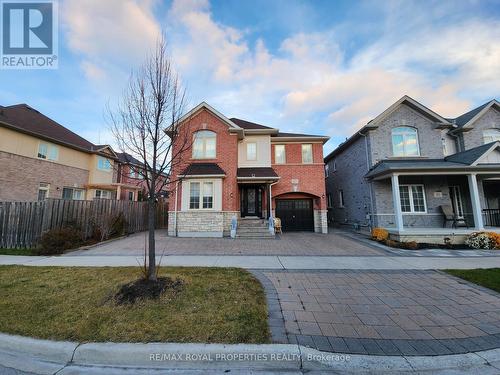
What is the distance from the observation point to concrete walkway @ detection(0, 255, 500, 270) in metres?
7.14

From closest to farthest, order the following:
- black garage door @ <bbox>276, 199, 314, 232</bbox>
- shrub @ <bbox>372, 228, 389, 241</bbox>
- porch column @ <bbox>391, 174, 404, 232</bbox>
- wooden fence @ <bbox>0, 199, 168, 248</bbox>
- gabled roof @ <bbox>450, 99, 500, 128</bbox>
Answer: wooden fence @ <bbox>0, 199, 168, 248</bbox> < porch column @ <bbox>391, 174, 404, 232</bbox> < shrub @ <bbox>372, 228, 389, 241</bbox> < gabled roof @ <bbox>450, 99, 500, 128</bbox> < black garage door @ <bbox>276, 199, 314, 232</bbox>

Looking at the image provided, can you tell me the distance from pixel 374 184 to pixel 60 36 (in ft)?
58.0

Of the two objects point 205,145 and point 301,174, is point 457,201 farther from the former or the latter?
point 205,145

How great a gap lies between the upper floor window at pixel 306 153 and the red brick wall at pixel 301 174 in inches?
9.6

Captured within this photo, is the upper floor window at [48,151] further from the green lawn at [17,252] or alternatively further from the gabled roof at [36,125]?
the green lawn at [17,252]

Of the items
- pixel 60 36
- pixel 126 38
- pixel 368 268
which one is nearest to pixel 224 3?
pixel 126 38

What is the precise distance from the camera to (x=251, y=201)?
16.4m

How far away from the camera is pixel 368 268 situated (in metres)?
7.02

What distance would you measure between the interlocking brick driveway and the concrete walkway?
3.28ft

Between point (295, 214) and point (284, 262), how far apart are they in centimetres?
967

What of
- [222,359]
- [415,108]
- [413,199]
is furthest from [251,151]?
[222,359]

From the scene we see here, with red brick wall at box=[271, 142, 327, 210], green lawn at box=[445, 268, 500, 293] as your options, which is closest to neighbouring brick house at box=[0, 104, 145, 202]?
red brick wall at box=[271, 142, 327, 210]

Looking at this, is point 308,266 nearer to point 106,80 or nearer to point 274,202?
point 106,80

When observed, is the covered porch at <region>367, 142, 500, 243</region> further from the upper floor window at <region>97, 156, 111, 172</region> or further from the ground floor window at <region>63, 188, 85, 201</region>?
the upper floor window at <region>97, 156, 111, 172</region>
